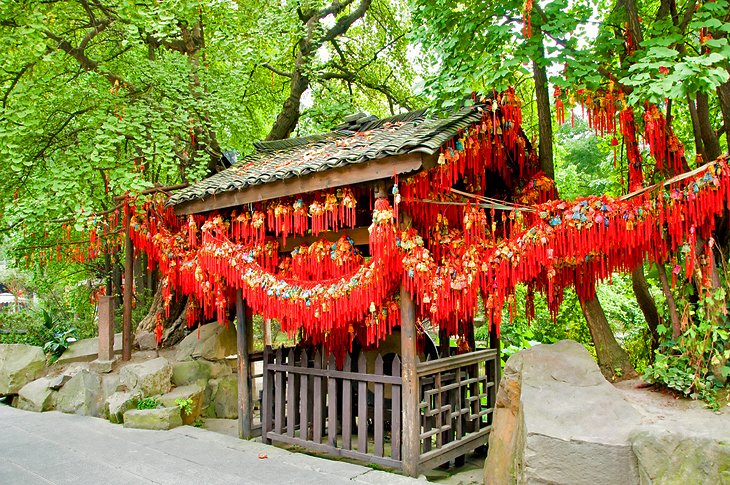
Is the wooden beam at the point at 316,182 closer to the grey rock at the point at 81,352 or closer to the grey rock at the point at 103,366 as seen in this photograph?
the grey rock at the point at 103,366

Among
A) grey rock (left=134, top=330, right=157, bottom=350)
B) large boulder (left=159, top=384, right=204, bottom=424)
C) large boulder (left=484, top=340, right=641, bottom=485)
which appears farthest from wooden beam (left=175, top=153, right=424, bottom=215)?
grey rock (left=134, top=330, right=157, bottom=350)

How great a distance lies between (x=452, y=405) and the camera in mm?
6273

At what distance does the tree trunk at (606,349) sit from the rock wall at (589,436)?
2.82ft

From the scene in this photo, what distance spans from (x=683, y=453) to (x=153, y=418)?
21.0ft

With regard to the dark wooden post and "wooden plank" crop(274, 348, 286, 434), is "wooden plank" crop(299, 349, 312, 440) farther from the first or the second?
the dark wooden post

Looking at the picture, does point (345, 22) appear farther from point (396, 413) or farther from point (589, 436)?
point (589, 436)

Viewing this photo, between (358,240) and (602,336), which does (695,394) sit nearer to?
(602,336)

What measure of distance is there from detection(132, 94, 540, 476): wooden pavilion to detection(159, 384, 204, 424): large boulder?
45.3 inches

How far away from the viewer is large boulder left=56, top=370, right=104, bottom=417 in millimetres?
8625

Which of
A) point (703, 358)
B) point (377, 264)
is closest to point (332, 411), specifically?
point (377, 264)

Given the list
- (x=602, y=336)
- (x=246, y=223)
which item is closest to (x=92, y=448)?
(x=246, y=223)

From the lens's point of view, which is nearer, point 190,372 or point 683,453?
point 683,453

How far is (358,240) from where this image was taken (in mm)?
6207

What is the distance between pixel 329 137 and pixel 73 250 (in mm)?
6048
